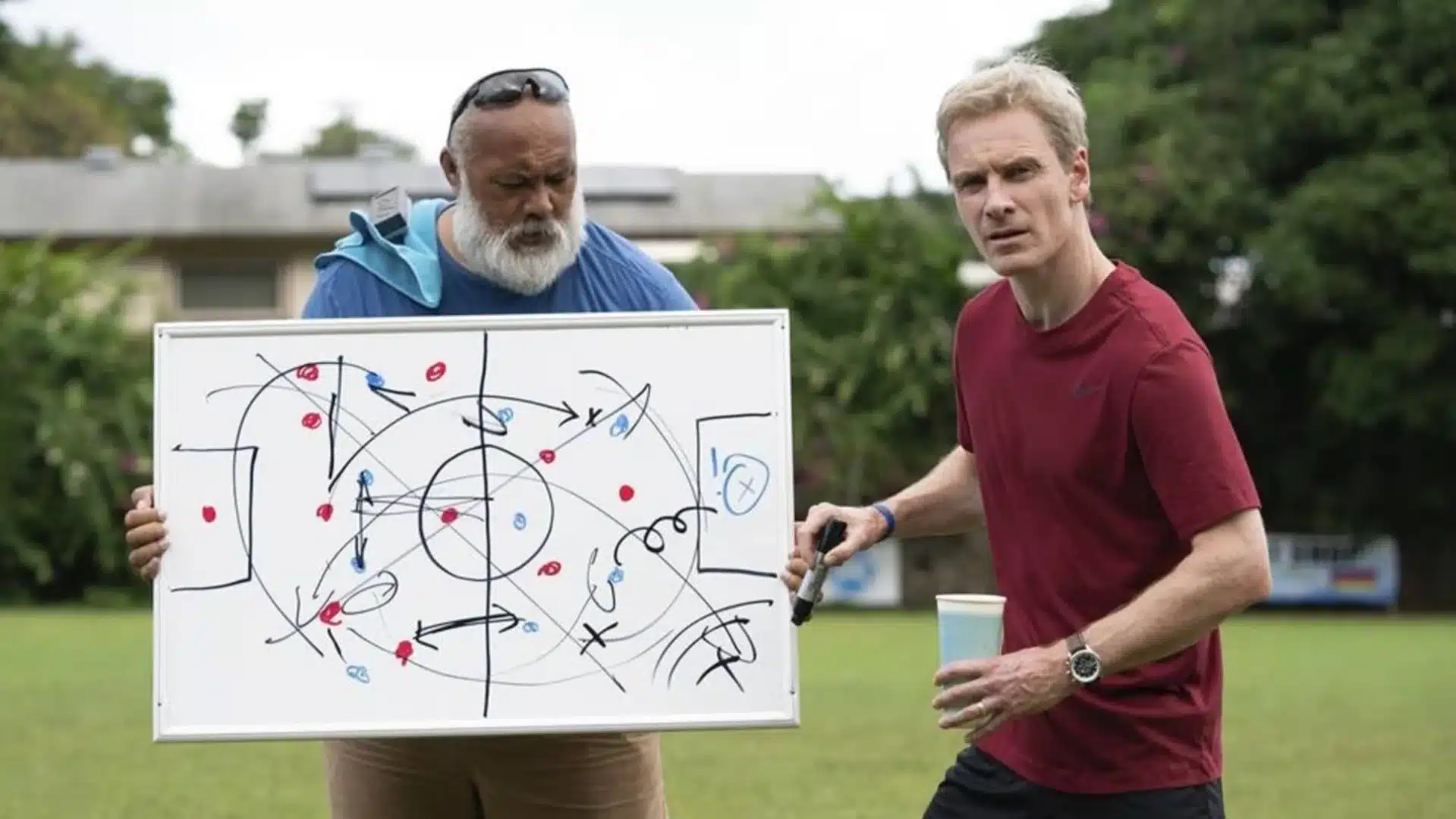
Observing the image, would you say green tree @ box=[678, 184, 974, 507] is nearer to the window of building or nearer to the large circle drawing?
the window of building

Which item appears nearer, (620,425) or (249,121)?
(620,425)

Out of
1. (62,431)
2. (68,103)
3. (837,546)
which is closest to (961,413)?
(837,546)

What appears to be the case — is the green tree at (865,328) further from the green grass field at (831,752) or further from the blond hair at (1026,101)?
the blond hair at (1026,101)

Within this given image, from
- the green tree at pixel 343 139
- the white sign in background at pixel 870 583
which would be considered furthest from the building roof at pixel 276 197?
the green tree at pixel 343 139

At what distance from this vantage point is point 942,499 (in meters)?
4.86

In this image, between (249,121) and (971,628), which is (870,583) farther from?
(249,121)

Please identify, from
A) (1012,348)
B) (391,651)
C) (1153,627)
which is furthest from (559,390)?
(1153,627)

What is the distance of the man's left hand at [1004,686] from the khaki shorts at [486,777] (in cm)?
116

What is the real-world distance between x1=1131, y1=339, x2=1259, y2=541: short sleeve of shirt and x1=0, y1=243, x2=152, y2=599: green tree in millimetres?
29358

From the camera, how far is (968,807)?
15.1 feet

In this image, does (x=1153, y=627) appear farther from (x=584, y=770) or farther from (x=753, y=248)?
(x=753, y=248)

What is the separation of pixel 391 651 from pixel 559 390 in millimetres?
656

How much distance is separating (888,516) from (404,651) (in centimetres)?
106

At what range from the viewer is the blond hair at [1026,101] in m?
4.18
